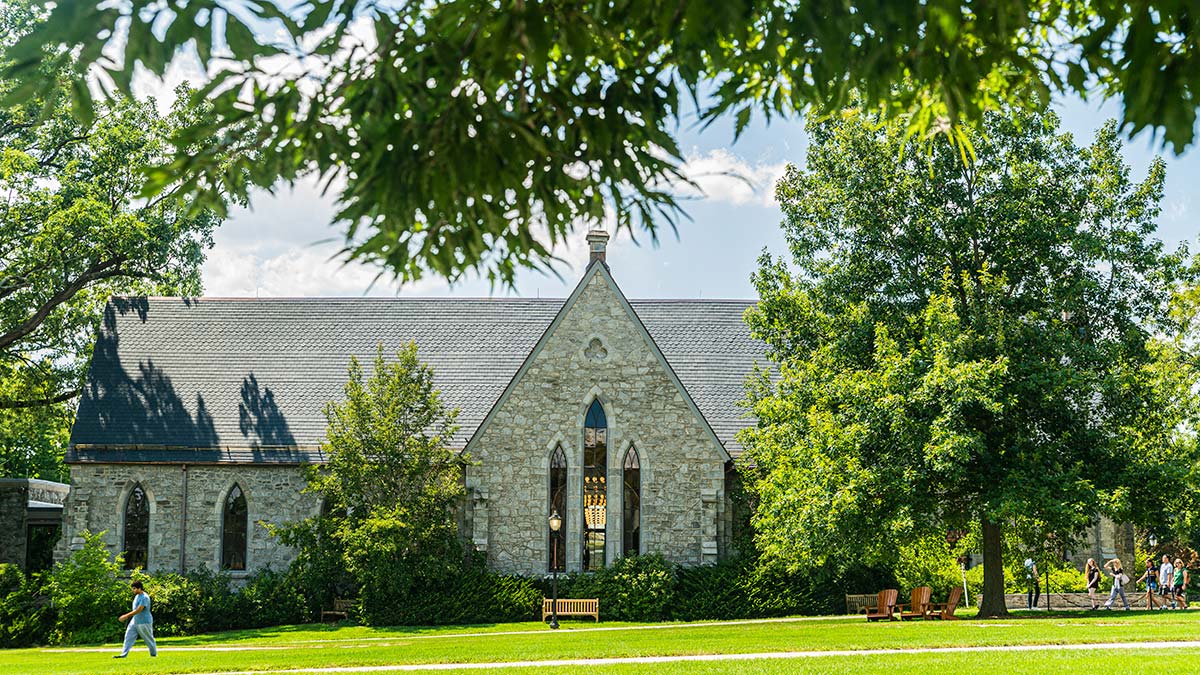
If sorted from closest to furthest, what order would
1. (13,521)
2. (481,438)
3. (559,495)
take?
(481,438) < (559,495) < (13,521)

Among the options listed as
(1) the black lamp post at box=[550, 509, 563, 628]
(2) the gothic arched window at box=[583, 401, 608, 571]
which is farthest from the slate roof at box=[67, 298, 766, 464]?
(1) the black lamp post at box=[550, 509, 563, 628]

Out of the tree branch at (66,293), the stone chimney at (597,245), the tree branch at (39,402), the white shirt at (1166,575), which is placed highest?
the stone chimney at (597,245)

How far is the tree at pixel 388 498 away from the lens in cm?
2570

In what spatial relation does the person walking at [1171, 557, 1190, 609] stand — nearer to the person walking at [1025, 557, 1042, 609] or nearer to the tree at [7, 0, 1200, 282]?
the person walking at [1025, 557, 1042, 609]

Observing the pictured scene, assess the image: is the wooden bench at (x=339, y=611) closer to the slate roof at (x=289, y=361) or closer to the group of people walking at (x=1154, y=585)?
the slate roof at (x=289, y=361)

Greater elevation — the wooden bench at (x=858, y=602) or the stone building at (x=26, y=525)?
the stone building at (x=26, y=525)

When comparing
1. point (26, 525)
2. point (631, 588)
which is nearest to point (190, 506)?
point (26, 525)

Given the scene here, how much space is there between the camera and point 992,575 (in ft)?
77.0

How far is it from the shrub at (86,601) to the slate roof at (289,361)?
574 centimetres

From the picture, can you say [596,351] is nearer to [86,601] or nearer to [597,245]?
[597,245]

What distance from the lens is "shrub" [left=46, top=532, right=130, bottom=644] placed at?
23797mm

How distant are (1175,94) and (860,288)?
1974 cm

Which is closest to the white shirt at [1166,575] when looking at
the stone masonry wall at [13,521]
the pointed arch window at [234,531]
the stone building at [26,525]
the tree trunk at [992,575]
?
the tree trunk at [992,575]

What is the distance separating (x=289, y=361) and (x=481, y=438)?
26.8ft
